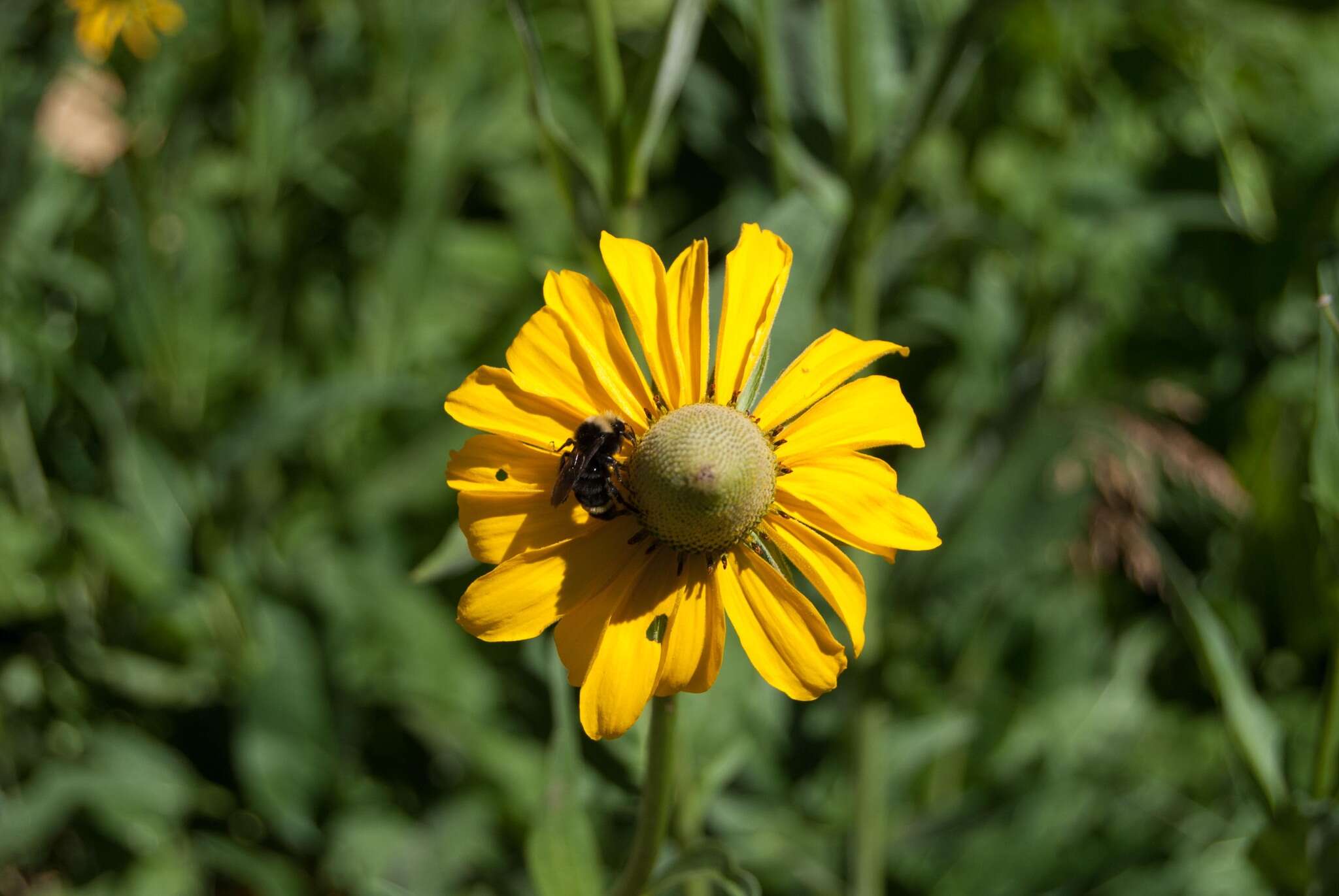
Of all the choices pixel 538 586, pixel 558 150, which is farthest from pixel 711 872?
pixel 558 150

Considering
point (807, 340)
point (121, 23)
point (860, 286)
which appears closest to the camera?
point (807, 340)

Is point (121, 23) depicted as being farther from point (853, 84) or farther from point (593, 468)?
point (593, 468)

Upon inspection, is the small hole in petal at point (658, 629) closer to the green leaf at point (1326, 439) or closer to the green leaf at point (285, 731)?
the green leaf at point (1326, 439)

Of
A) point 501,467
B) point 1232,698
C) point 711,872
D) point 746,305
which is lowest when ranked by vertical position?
point 1232,698

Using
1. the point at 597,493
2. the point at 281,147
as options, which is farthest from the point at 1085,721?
the point at 281,147

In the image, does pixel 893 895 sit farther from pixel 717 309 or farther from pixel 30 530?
pixel 30 530

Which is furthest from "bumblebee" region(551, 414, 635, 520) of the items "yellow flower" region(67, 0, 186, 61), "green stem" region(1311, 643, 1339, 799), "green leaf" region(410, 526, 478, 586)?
"yellow flower" region(67, 0, 186, 61)

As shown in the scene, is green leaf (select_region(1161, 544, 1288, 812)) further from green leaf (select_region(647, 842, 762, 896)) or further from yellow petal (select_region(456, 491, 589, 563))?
yellow petal (select_region(456, 491, 589, 563))
